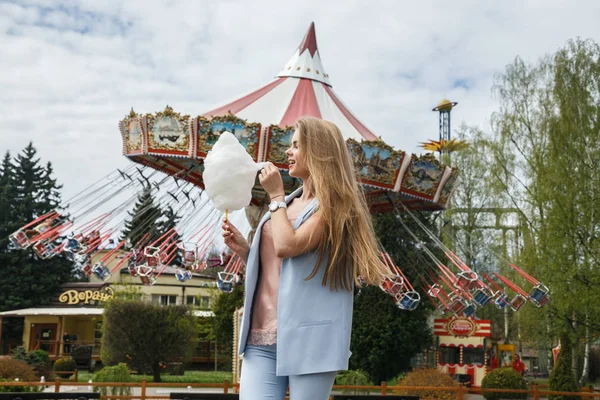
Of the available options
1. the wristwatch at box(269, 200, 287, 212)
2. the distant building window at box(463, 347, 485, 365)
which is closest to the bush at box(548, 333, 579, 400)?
the distant building window at box(463, 347, 485, 365)

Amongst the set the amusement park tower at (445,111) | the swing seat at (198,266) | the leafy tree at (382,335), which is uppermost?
the amusement park tower at (445,111)

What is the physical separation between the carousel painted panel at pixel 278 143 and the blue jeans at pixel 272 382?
11.8m

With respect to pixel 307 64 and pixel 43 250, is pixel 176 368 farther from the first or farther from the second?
pixel 307 64

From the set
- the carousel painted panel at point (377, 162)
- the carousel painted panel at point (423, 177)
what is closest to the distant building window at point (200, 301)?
the carousel painted panel at point (423, 177)

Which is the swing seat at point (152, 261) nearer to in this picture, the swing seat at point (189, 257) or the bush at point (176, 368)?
the swing seat at point (189, 257)

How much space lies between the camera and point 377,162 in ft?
49.4

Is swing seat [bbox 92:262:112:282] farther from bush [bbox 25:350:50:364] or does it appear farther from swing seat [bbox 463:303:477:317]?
bush [bbox 25:350:50:364]

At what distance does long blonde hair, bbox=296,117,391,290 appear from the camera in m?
2.48

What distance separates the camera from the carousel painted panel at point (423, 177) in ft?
51.1

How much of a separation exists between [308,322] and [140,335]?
24.0 m

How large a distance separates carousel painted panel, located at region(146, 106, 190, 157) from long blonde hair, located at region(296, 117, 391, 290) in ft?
40.1

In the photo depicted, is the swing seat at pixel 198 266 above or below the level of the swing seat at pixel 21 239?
below

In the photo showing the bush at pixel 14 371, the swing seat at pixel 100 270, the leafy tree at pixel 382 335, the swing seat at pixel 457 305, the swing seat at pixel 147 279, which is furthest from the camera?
the leafy tree at pixel 382 335

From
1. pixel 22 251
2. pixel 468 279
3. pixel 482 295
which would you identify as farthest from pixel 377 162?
pixel 22 251
